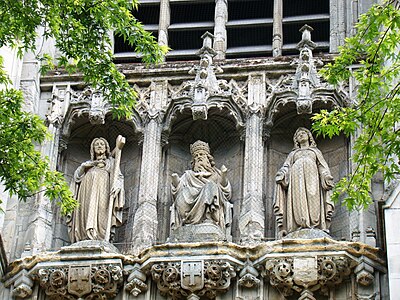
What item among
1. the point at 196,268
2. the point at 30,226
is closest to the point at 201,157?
the point at 196,268

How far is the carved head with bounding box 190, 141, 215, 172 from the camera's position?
22.6 metres

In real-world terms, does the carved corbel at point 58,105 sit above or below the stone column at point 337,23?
below

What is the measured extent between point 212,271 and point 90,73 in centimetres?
364

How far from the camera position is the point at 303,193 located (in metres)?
21.7

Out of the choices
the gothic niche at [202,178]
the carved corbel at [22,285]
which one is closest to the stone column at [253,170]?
the gothic niche at [202,178]

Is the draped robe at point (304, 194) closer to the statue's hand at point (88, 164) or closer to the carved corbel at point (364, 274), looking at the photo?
the carved corbel at point (364, 274)

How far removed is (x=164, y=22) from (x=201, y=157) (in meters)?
4.09

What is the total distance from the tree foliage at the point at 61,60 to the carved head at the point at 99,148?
239 centimetres

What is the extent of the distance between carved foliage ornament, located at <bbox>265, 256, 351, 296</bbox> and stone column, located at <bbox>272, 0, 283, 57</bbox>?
542cm

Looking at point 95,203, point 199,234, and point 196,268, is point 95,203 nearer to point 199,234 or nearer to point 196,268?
point 199,234

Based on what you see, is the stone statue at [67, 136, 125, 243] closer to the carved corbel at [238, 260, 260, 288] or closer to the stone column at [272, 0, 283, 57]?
the carved corbel at [238, 260, 260, 288]

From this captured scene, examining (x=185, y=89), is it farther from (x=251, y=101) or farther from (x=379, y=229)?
(x=379, y=229)

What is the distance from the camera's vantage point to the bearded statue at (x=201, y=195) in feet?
71.4

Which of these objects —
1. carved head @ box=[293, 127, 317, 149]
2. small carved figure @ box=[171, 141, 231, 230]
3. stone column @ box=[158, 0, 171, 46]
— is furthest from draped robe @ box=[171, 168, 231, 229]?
stone column @ box=[158, 0, 171, 46]
